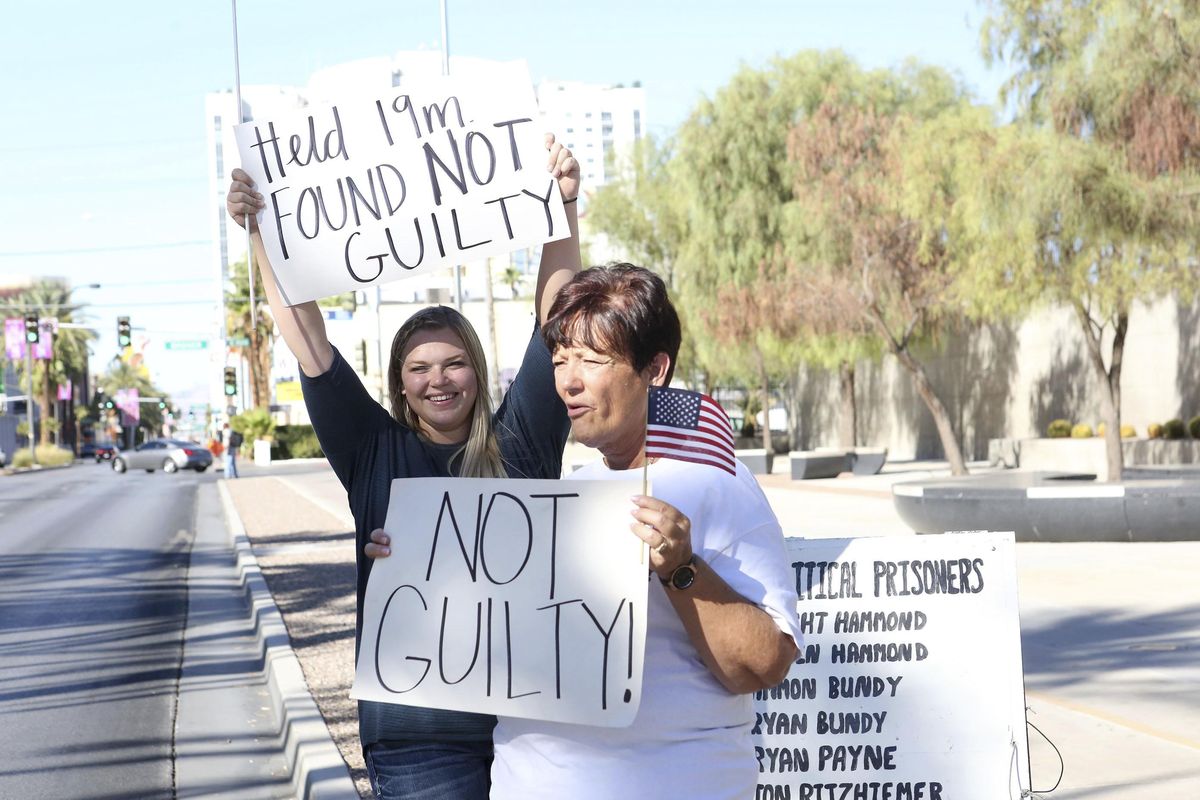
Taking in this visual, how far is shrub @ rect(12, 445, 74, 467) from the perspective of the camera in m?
72.6

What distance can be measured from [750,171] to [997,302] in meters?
12.1

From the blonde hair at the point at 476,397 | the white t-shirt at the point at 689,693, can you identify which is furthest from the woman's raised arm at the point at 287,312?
the white t-shirt at the point at 689,693

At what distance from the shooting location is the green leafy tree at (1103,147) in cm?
1667

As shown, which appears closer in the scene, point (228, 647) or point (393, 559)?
point (393, 559)

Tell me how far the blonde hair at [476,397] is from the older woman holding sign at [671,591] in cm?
57

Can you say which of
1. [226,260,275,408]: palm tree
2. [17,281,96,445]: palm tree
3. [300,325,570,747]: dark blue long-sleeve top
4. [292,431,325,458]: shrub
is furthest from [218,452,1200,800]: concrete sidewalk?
[17,281,96,445]: palm tree

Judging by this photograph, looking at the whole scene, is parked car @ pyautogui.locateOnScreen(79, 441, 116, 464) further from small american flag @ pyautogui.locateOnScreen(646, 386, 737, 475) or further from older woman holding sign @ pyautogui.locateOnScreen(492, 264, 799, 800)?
small american flag @ pyautogui.locateOnScreen(646, 386, 737, 475)

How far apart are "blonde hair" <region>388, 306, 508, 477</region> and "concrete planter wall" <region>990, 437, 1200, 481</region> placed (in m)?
25.3

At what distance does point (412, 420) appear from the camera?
319 cm

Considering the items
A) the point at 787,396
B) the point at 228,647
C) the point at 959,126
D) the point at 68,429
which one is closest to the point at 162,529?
the point at 228,647

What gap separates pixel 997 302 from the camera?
22078mm

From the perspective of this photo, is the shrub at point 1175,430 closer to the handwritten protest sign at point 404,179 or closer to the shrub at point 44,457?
the handwritten protest sign at point 404,179

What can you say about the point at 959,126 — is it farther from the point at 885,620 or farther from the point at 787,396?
the point at 787,396

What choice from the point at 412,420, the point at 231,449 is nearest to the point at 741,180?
the point at 231,449
